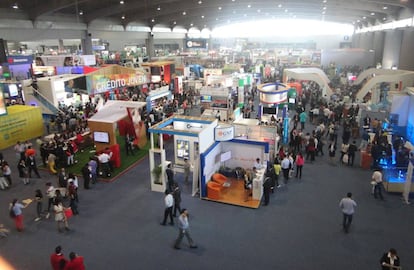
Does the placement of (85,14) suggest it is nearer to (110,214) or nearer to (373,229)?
(110,214)

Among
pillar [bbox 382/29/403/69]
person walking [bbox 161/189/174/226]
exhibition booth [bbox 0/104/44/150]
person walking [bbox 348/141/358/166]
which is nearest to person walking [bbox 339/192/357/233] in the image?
person walking [bbox 161/189/174/226]

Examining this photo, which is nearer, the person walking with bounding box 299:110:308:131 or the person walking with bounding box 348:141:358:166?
the person walking with bounding box 348:141:358:166

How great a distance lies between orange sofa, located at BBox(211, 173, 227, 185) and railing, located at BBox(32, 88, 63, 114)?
40.1ft

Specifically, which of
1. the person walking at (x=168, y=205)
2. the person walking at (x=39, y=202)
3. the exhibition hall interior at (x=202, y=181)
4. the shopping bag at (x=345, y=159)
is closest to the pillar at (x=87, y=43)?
the exhibition hall interior at (x=202, y=181)

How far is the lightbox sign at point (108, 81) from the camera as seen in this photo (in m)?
19.3

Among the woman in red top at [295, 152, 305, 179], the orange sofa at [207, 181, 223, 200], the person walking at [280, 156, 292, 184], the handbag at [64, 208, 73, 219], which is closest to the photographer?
the handbag at [64, 208, 73, 219]

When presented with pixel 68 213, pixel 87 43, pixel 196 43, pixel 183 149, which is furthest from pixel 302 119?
pixel 87 43

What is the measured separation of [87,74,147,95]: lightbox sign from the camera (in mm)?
19328

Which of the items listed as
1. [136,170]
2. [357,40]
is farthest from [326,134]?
[357,40]

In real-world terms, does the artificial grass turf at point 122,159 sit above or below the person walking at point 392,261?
below

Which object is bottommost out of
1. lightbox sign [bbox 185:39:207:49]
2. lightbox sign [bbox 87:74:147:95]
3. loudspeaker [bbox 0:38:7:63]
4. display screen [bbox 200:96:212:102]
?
display screen [bbox 200:96:212:102]

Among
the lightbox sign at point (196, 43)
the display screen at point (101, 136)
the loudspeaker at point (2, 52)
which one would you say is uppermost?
the lightbox sign at point (196, 43)

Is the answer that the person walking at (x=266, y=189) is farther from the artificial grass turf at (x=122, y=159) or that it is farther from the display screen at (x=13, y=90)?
the display screen at (x=13, y=90)

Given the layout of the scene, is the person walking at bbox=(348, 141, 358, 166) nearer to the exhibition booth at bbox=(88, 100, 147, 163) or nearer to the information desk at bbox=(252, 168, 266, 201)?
the information desk at bbox=(252, 168, 266, 201)
